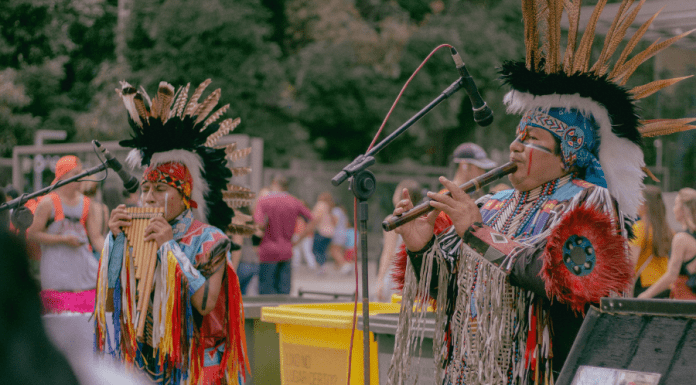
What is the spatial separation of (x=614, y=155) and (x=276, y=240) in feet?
19.1

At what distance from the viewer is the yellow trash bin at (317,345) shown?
351cm

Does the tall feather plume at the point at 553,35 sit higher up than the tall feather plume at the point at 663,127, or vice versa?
the tall feather plume at the point at 553,35

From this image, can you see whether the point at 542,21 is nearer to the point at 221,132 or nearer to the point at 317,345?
the point at 221,132

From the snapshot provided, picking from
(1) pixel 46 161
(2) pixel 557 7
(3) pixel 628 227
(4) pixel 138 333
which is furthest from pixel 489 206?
(1) pixel 46 161

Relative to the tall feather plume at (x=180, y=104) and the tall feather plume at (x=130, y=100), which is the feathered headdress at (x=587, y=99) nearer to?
the tall feather plume at (x=180, y=104)

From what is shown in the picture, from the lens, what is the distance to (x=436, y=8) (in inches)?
845

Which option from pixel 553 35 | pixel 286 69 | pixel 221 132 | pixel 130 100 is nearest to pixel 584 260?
pixel 553 35

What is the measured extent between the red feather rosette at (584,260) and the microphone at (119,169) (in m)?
2.20

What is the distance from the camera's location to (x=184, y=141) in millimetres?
3451

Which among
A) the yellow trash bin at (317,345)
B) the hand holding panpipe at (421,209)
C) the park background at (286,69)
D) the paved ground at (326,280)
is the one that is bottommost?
the paved ground at (326,280)

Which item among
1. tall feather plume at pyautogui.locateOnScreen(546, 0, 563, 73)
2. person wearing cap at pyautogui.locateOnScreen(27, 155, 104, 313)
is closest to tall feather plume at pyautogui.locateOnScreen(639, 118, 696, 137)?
tall feather plume at pyautogui.locateOnScreen(546, 0, 563, 73)

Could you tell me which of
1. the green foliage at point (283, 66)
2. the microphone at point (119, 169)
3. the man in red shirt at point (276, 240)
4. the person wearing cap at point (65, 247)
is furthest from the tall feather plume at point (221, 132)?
the green foliage at point (283, 66)

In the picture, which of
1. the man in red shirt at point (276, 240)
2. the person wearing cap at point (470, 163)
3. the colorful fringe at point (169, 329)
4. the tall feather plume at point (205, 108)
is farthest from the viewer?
the man in red shirt at point (276, 240)

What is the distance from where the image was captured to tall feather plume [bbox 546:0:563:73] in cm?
260
